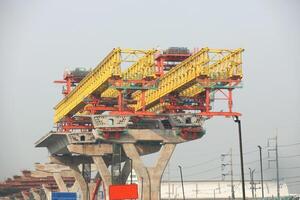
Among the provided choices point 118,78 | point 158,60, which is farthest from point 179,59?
point 118,78

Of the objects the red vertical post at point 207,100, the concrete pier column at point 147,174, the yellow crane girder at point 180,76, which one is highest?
the yellow crane girder at point 180,76

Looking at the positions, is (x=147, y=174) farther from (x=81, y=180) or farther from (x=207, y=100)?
(x=81, y=180)

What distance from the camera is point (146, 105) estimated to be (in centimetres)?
8738

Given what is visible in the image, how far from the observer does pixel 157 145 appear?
9256 cm

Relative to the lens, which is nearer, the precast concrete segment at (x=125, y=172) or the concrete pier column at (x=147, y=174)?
the concrete pier column at (x=147, y=174)

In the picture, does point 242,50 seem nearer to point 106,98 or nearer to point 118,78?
point 118,78

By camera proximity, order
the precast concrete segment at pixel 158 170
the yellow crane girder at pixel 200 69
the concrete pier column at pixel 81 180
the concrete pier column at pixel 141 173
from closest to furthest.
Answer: the yellow crane girder at pixel 200 69
the concrete pier column at pixel 141 173
the precast concrete segment at pixel 158 170
the concrete pier column at pixel 81 180

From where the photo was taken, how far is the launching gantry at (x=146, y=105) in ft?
245

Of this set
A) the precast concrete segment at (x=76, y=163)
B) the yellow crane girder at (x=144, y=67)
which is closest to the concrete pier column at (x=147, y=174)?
the yellow crane girder at (x=144, y=67)

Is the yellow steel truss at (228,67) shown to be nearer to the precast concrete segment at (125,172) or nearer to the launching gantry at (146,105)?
the launching gantry at (146,105)

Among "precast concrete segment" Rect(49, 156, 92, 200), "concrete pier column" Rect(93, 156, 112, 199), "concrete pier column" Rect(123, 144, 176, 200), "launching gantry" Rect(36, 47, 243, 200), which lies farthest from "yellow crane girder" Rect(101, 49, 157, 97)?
"precast concrete segment" Rect(49, 156, 92, 200)

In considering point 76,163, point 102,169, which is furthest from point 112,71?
point 76,163

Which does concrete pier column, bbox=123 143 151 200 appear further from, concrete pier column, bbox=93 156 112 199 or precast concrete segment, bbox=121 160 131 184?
precast concrete segment, bbox=121 160 131 184

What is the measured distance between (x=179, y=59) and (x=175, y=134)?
9.34 m
